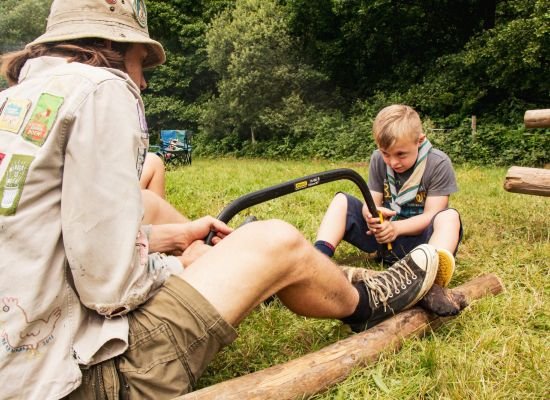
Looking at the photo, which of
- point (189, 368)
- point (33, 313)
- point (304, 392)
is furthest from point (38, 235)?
point (304, 392)

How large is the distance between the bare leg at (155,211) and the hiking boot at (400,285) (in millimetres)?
1223

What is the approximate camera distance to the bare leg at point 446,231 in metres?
2.78

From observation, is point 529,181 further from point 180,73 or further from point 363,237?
point 180,73

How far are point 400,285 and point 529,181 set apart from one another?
238 cm

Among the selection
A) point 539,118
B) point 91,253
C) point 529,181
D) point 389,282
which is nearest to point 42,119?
point 91,253

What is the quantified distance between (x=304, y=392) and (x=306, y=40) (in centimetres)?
2326

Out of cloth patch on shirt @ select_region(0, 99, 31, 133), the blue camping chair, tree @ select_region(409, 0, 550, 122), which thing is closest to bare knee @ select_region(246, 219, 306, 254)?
cloth patch on shirt @ select_region(0, 99, 31, 133)

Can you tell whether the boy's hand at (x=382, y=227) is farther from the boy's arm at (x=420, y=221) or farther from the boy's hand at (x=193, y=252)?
the boy's hand at (x=193, y=252)

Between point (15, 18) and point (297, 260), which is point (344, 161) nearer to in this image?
point (297, 260)

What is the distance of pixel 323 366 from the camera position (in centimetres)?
182

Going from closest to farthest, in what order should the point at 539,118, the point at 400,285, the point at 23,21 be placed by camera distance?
the point at 400,285 < the point at 539,118 < the point at 23,21

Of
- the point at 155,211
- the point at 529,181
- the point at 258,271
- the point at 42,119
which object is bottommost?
the point at 529,181

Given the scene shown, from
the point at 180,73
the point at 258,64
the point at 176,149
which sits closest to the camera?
the point at 176,149

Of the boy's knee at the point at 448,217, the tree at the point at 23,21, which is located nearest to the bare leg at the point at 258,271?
the boy's knee at the point at 448,217
